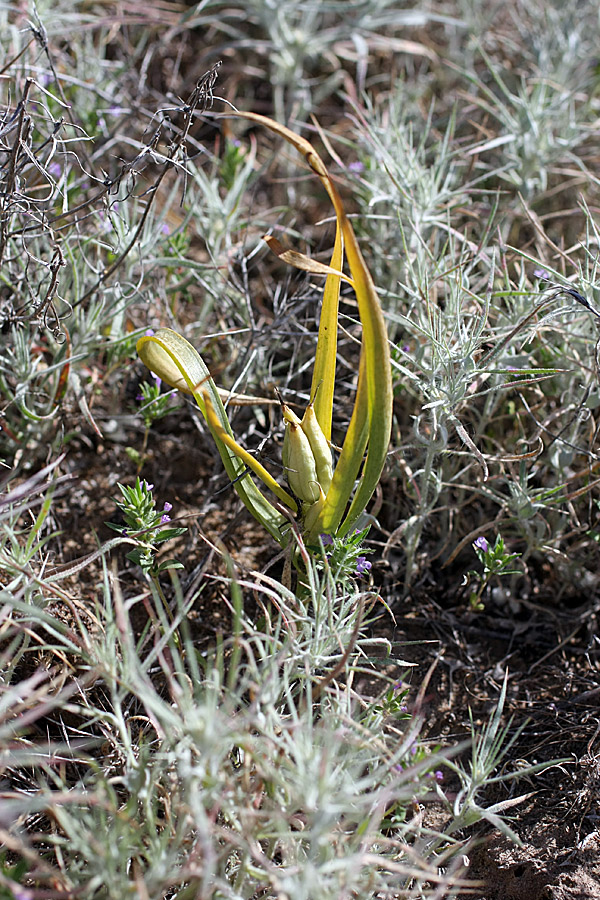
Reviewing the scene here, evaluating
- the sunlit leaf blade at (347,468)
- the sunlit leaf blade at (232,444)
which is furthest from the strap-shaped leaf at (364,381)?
the sunlit leaf blade at (232,444)

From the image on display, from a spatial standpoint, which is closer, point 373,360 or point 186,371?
point 373,360

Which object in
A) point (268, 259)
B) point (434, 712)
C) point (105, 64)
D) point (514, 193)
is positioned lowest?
point (434, 712)

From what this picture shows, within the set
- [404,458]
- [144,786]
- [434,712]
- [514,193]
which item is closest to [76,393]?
[404,458]

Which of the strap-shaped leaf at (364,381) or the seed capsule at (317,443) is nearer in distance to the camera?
the strap-shaped leaf at (364,381)

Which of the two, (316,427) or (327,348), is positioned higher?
(327,348)

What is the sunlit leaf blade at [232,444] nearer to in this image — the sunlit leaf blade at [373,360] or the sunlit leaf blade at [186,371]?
the sunlit leaf blade at [186,371]

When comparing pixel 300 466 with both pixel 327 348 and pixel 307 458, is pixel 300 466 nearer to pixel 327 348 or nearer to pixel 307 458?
pixel 307 458

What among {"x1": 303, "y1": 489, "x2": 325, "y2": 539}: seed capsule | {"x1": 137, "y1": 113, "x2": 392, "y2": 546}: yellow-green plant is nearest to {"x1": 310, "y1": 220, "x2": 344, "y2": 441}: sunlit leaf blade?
{"x1": 137, "y1": 113, "x2": 392, "y2": 546}: yellow-green plant

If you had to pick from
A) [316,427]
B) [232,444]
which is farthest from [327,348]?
[232,444]

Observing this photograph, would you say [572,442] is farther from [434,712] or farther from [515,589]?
[434,712]
